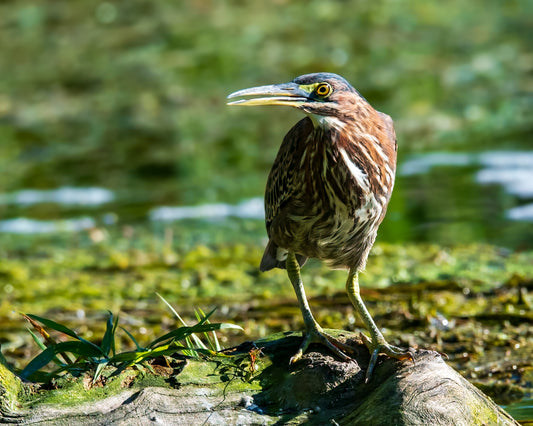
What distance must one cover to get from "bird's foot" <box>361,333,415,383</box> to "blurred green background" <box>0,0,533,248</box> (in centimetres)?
404

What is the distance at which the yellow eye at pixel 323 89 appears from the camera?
4.09 m

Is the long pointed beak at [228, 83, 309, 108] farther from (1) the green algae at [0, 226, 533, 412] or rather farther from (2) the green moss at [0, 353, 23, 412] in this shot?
(1) the green algae at [0, 226, 533, 412]

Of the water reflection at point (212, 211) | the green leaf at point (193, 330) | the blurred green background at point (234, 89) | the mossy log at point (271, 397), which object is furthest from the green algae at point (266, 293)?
the green leaf at point (193, 330)

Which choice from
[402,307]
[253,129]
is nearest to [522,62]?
[253,129]

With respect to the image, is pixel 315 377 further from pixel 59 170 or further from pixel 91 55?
pixel 91 55

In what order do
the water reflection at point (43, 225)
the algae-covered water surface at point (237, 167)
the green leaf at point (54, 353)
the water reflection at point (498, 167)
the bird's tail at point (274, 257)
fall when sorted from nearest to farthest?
the green leaf at point (54, 353)
the bird's tail at point (274, 257)
the algae-covered water surface at point (237, 167)
the water reflection at point (498, 167)
the water reflection at point (43, 225)

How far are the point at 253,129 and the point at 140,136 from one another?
1.58m

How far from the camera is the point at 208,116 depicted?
13000mm

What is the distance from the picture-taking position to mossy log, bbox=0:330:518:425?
11.6 ft

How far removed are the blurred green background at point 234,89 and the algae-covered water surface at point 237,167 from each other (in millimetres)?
37

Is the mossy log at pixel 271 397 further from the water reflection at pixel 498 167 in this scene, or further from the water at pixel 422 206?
the water reflection at pixel 498 167

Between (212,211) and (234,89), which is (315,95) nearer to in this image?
(212,211)

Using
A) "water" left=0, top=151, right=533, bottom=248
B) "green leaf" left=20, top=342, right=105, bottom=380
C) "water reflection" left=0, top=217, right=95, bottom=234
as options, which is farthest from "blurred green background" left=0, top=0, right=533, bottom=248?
"green leaf" left=20, top=342, right=105, bottom=380

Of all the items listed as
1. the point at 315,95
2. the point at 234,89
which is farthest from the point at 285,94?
the point at 234,89
